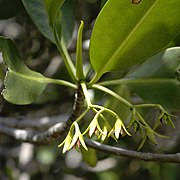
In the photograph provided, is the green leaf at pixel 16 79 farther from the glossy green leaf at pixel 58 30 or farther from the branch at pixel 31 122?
the branch at pixel 31 122

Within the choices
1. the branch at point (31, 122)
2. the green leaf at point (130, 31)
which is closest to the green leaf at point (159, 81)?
the green leaf at point (130, 31)

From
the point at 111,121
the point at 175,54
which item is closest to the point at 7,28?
the point at 111,121

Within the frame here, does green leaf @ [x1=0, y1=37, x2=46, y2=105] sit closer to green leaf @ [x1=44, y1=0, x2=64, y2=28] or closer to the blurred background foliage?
green leaf @ [x1=44, y1=0, x2=64, y2=28]

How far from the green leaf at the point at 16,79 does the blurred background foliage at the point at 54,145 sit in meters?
0.60

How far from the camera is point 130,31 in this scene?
A: 102 centimetres

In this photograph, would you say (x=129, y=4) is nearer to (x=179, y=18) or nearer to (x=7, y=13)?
(x=179, y=18)

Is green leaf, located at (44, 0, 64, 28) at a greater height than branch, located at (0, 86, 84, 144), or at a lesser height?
greater

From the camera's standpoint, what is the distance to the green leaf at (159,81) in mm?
1171

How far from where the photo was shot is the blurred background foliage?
1.85 meters

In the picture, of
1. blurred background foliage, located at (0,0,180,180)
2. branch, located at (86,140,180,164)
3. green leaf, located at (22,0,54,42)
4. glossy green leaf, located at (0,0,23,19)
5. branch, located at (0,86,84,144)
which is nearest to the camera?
branch, located at (86,140,180,164)

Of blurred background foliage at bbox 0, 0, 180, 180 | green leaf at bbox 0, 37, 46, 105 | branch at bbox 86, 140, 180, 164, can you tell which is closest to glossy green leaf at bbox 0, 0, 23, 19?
blurred background foliage at bbox 0, 0, 180, 180

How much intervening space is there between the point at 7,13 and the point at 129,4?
28.3 inches

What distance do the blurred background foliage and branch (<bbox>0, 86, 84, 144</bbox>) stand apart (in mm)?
253

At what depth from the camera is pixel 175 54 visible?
44.4 inches
